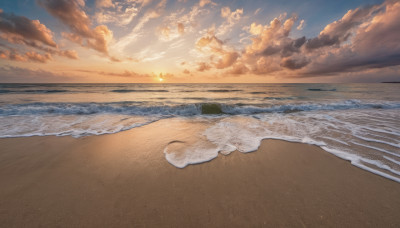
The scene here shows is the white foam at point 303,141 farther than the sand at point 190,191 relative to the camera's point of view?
Yes

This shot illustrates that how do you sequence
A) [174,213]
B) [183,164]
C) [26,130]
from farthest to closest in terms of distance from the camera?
[26,130]
[183,164]
[174,213]

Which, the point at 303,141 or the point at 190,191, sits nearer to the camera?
the point at 190,191

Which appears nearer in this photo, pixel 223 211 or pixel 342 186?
pixel 223 211

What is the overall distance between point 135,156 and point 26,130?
4.87 m

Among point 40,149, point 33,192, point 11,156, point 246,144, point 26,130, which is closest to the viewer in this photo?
point 33,192

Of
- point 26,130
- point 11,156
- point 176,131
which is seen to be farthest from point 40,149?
point 176,131

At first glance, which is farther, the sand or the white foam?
the white foam

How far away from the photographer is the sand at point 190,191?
164 centimetres

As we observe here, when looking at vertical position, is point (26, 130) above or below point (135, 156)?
above

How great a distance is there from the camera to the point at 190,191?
2.08 meters

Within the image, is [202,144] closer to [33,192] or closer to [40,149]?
[33,192]

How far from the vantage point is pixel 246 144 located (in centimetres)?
374

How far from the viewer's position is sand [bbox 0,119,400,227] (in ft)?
5.38

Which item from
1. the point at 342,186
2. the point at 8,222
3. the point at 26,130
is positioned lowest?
the point at 342,186
